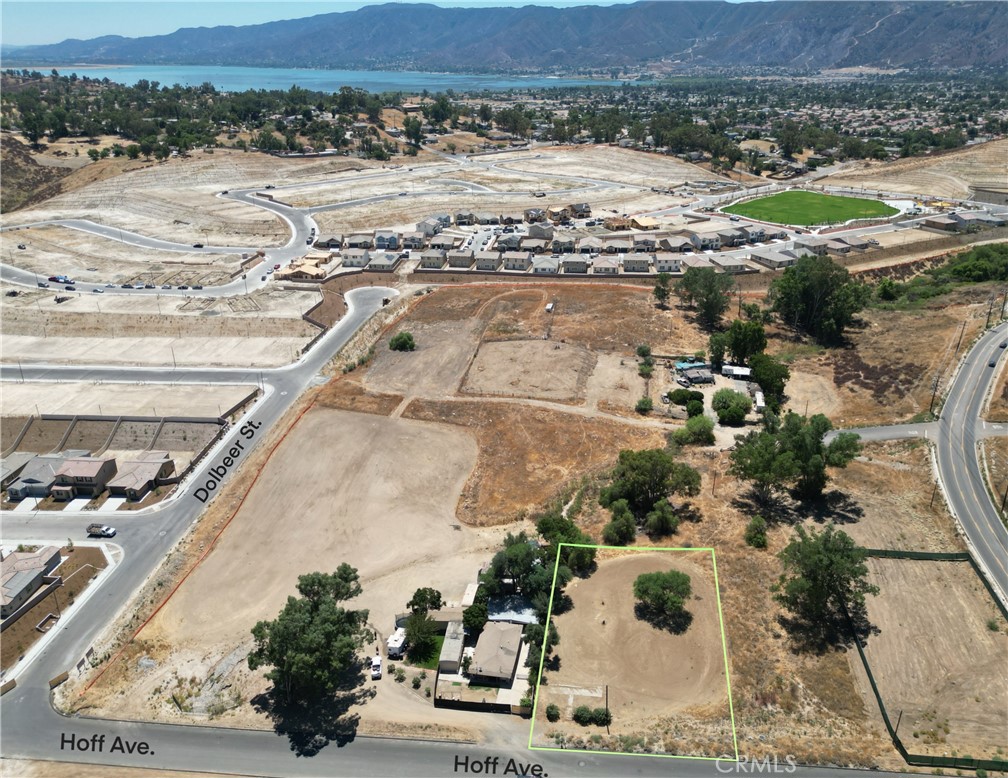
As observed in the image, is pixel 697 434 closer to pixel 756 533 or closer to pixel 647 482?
pixel 647 482

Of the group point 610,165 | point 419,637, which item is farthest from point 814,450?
point 610,165

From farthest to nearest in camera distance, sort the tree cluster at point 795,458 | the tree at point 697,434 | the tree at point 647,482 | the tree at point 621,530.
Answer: the tree at point 697,434, the tree at point 647,482, the tree cluster at point 795,458, the tree at point 621,530

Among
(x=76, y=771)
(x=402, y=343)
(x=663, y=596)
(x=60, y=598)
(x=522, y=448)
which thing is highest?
(x=663, y=596)

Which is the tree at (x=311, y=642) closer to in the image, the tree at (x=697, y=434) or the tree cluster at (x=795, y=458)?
the tree cluster at (x=795, y=458)

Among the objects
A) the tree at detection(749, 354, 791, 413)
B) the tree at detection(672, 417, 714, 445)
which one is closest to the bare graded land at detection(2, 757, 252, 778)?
the tree at detection(672, 417, 714, 445)

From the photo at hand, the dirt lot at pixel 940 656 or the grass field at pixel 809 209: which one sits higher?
the dirt lot at pixel 940 656

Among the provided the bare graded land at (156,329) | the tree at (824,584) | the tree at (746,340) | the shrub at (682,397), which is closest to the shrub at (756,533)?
the tree at (824,584)

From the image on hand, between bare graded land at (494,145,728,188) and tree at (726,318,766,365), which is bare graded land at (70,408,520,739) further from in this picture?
bare graded land at (494,145,728,188)
